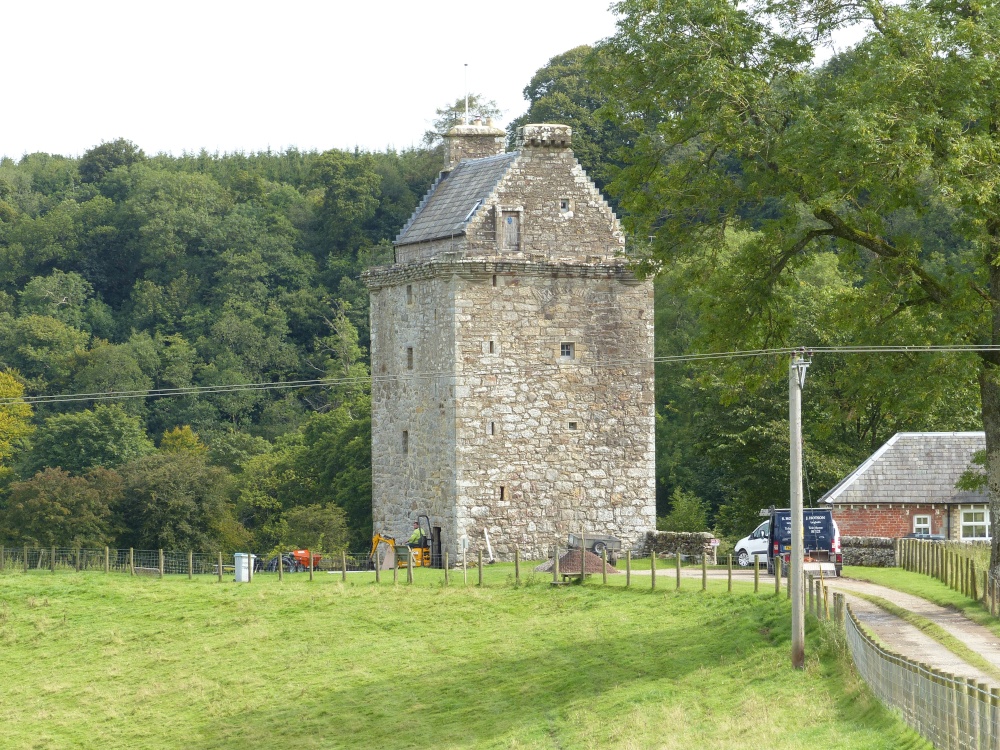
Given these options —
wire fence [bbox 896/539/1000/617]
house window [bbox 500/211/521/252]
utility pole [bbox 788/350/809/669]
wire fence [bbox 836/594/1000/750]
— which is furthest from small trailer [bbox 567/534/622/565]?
wire fence [bbox 836/594/1000/750]

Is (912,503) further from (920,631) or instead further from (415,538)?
(920,631)

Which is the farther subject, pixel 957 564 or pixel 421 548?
pixel 421 548

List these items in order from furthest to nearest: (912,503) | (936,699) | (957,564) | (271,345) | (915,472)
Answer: (271,345)
(915,472)
(912,503)
(957,564)
(936,699)

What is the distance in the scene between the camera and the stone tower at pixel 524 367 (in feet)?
154

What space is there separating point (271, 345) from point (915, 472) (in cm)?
4864

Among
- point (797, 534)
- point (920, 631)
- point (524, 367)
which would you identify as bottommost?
point (920, 631)

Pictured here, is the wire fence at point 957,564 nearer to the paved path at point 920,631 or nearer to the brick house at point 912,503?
the paved path at point 920,631

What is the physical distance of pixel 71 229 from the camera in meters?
99.6

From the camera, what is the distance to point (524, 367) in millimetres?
47500

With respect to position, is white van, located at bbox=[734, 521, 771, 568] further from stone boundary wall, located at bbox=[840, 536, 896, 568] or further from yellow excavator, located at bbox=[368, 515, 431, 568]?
yellow excavator, located at bbox=[368, 515, 431, 568]

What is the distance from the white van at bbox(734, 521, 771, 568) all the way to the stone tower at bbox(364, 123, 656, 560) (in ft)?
11.1

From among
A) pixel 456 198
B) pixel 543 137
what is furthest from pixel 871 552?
pixel 456 198

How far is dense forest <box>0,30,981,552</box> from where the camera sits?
53.4 meters

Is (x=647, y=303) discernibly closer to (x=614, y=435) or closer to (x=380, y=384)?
(x=614, y=435)
